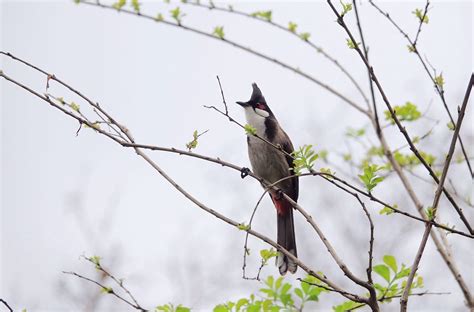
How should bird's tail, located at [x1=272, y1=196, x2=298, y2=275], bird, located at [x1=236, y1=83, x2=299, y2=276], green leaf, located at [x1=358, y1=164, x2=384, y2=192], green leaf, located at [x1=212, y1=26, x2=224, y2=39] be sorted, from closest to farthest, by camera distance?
green leaf, located at [x1=358, y1=164, x2=384, y2=192] → green leaf, located at [x1=212, y1=26, x2=224, y2=39] → bird's tail, located at [x1=272, y1=196, x2=298, y2=275] → bird, located at [x1=236, y1=83, x2=299, y2=276]

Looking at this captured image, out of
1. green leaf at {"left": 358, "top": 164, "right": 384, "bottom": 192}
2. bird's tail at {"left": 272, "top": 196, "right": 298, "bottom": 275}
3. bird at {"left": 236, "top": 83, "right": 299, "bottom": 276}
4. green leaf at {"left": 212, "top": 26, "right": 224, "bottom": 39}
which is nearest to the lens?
green leaf at {"left": 358, "top": 164, "right": 384, "bottom": 192}

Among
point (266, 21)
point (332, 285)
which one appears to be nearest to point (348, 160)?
point (266, 21)

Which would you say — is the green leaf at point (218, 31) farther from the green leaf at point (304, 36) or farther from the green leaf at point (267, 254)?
the green leaf at point (267, 254)

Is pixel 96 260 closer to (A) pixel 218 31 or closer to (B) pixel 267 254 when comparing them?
(B) pixel 267 254

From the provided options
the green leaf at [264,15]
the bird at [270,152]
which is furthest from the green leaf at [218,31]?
the bird at [270,152]

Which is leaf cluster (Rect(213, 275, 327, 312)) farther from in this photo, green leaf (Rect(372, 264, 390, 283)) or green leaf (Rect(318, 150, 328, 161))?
green leaf (Rect(318, 150, 328, 161))

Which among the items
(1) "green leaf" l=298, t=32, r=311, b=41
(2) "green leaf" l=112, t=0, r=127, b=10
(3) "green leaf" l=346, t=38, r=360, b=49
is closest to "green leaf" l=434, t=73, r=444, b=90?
(3) "green leaf" l=346, t=38, r=360, b=49

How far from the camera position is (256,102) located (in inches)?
187

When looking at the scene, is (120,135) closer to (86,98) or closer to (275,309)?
(86,98)

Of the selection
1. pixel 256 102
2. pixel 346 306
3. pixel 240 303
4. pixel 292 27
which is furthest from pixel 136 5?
pixel 346 306

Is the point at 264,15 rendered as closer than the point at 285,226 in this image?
Yes

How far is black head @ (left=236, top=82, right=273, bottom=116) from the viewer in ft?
15.5

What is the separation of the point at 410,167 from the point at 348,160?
56 cm

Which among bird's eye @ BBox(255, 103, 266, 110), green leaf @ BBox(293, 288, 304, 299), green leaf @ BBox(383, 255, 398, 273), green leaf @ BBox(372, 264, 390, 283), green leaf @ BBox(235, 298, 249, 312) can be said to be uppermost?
bird's eye @ BBox(255, 103, 266, 110)
